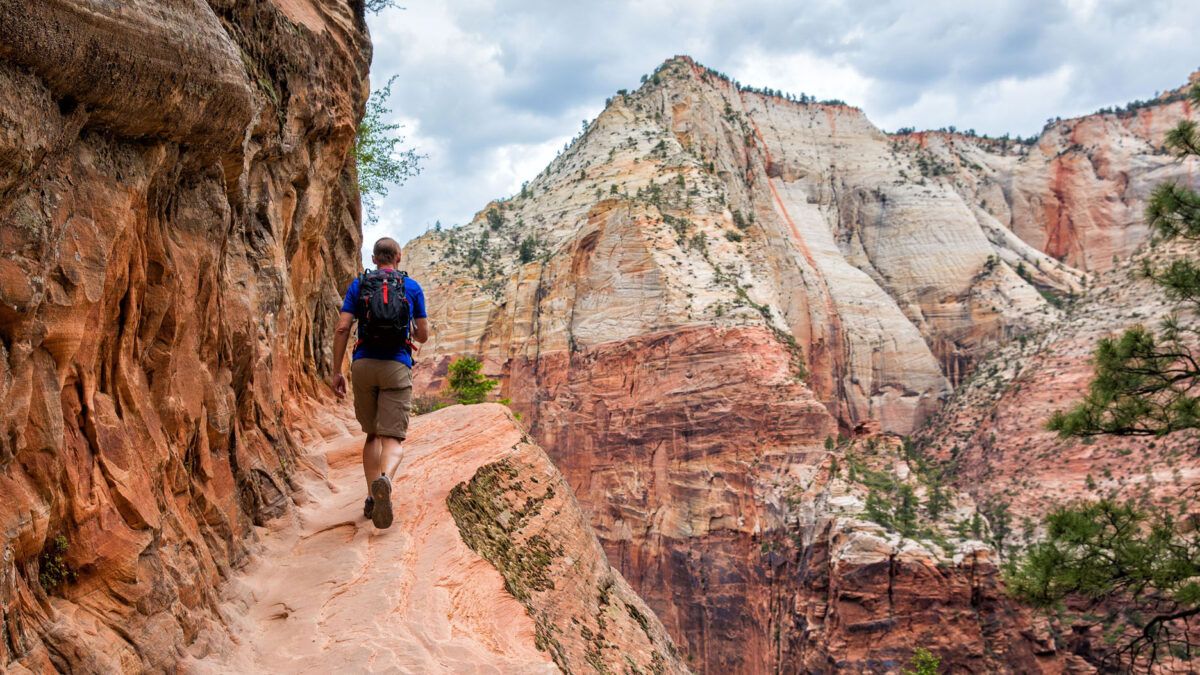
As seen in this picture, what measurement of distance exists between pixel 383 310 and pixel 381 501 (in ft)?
5.14

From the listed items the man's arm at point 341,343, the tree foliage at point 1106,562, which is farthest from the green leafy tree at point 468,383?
the man's arm at point 341,343

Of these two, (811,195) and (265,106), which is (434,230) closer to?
(811,195)

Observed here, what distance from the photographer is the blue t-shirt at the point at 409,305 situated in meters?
7.77

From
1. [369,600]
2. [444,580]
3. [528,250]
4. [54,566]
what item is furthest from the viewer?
[528,250]

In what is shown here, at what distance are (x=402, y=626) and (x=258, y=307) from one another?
404 cm

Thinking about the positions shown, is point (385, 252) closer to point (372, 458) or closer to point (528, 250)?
point (372, 458)

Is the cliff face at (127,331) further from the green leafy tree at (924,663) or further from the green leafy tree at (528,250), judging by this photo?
the green leafy tree at (528,250)

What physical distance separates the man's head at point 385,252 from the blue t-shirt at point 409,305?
0.79 feet

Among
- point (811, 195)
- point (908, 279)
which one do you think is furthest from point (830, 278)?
point (811, 195)

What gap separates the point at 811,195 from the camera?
9375 cm

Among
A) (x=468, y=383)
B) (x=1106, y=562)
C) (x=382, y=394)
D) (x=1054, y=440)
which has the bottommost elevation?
(x=1054, y=440)

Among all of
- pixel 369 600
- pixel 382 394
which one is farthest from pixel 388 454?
pixel 369 600

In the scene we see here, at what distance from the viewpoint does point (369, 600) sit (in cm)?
677

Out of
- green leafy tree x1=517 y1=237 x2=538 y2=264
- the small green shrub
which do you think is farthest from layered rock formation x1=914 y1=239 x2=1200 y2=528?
the small green shrub
